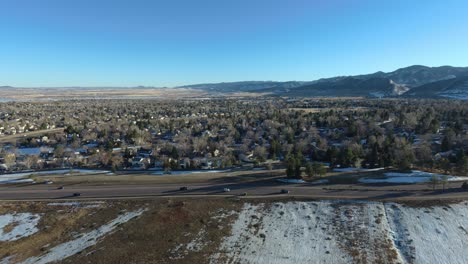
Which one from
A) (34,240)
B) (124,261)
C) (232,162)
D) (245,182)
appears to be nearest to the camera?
(124,261)

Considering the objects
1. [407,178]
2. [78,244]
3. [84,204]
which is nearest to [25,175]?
[84,204]

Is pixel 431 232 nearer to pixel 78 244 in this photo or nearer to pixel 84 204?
pixel 78 244

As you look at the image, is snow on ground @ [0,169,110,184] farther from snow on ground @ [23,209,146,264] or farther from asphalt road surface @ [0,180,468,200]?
snow on ground @ [23,209,146,264]

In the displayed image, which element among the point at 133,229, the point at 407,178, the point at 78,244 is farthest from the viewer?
the point at 407,178

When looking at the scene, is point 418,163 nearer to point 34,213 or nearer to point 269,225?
point 269,225

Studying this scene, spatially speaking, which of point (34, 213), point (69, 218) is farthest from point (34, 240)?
point (34, 213)

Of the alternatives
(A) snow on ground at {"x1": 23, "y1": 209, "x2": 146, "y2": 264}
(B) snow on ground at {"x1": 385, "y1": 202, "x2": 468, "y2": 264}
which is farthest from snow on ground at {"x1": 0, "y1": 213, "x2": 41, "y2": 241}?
(B) snow on ground at {"x1": 385, "y1": 202, "x2": 468, "y2": 264}

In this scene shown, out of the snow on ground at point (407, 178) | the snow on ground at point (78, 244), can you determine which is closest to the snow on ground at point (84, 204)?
the snow on ground at point (78, 244)
